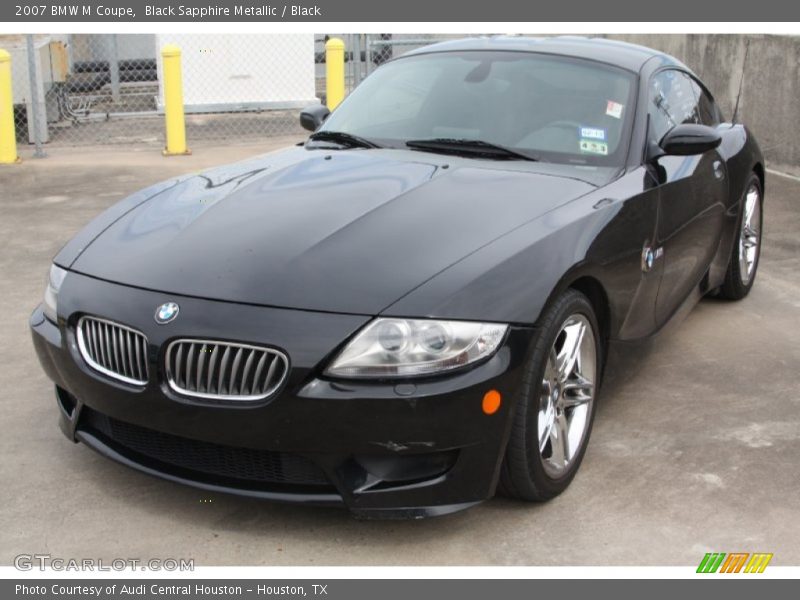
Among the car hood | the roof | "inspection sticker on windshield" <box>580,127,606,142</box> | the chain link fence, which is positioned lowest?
the chain link fence

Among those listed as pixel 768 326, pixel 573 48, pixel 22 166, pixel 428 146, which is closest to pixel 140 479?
pixel 428 146

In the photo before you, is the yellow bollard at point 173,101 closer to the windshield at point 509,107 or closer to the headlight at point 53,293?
the windshield at point 509,107

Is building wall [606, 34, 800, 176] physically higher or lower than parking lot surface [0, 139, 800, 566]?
higher

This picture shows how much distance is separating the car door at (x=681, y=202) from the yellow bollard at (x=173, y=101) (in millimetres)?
6766

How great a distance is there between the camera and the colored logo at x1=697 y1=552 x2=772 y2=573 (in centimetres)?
342

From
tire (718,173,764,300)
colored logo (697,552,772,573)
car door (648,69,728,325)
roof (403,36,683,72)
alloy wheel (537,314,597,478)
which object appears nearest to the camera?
colored logo (697,552,772,573)

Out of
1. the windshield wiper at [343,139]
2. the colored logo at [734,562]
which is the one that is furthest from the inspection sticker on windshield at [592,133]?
the colored logo at [734,562]

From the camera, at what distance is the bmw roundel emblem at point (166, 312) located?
3459 millimetres

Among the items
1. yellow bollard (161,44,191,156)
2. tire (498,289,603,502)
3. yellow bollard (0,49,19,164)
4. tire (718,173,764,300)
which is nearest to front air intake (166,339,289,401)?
tire (498,289,603,502)

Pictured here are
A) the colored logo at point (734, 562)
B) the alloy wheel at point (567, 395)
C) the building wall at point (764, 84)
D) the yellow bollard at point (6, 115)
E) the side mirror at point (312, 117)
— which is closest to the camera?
the colored logo at point (734, 562)

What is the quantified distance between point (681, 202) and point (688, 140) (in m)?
0.31

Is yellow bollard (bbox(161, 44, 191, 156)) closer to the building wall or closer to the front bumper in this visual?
the building wall

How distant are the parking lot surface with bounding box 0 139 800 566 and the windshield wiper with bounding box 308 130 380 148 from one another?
157 cm

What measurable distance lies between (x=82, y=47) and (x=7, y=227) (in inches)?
455
